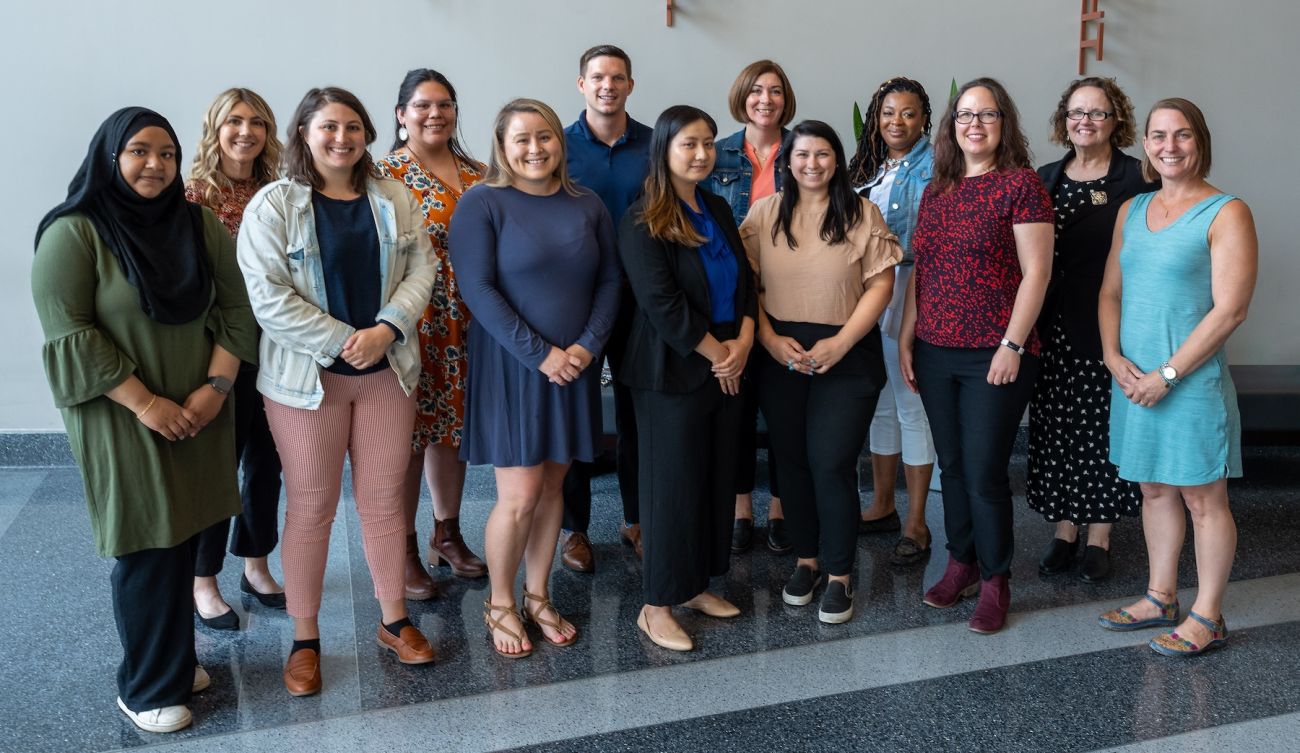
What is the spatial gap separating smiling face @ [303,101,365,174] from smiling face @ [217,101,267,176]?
47 centimetres

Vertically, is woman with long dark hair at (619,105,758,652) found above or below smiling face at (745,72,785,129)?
below

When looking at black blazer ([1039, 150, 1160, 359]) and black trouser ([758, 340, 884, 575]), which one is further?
black blazer ([1039, 150, 1160, 359])

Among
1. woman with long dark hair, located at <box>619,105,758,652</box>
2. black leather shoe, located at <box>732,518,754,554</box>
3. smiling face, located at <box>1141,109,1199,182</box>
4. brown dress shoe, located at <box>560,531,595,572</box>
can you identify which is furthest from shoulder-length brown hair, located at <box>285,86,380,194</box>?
smiling face, located at <box>1141,109,1199,182</box>

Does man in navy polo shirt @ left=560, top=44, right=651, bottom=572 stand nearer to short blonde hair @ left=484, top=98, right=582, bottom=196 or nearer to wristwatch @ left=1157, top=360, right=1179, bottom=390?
short blonde hair @ left=484, top=98, right=582, bottom=196

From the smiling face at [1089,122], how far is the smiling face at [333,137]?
2059mm

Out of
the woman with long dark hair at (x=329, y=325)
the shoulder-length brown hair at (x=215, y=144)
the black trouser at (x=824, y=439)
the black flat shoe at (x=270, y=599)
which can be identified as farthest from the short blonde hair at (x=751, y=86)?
the black flat shoe at (x=270, y=599)

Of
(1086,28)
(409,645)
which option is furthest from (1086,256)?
(409,645)

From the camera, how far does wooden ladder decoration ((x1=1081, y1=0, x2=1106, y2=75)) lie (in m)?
4.69

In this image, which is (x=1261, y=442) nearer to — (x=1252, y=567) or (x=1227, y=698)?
(x=1252, y=567)

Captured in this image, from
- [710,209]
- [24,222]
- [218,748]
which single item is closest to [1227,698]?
[710,209]

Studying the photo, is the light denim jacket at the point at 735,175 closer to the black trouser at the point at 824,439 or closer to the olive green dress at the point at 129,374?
the black trouser at the point at 824,439

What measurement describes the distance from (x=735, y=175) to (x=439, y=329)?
1118mm

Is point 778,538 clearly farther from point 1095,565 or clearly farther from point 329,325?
point 329,325

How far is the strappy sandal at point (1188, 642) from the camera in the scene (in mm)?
2785
